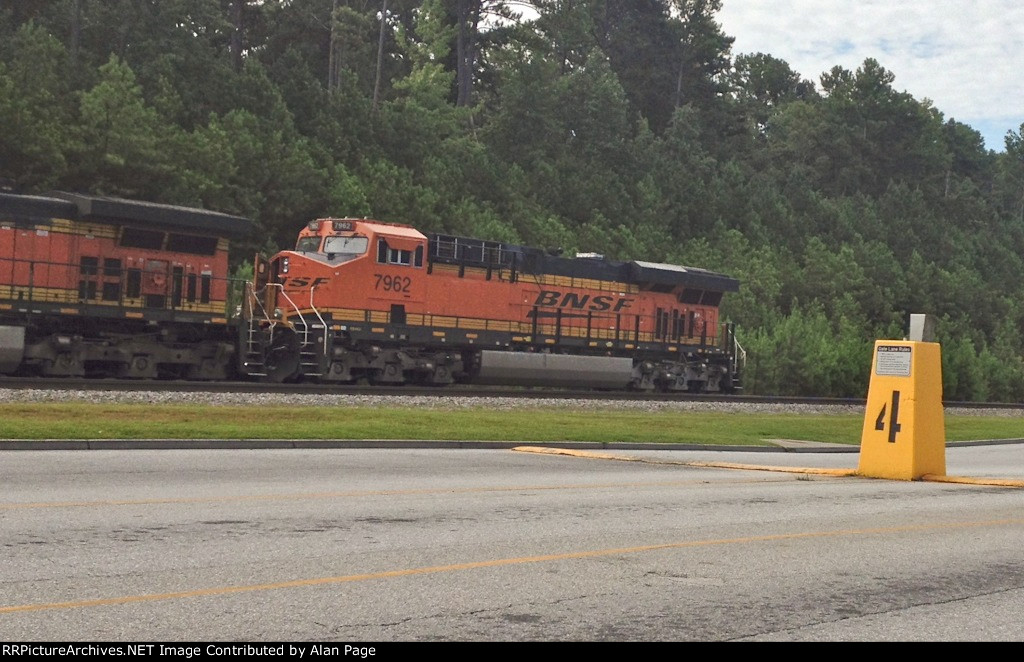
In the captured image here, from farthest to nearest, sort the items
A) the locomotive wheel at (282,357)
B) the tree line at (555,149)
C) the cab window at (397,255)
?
the tree line at (555,149) → the cab window at (397,255) → the locomotive wheel at (282,357)

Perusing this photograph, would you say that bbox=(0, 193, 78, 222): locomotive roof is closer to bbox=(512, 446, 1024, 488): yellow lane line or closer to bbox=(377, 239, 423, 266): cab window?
bbox=(377, 239, 423, 266): cab window

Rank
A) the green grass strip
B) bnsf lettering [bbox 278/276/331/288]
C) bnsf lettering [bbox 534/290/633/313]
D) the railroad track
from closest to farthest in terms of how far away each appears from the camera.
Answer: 1. the green grass strip
2. the railroad track
3. bnsf lettering [bbox 278/276/331/288]
4. bnsf lettering [bbox 534/290/633/313]

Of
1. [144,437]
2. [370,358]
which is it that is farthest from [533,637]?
[370,358]

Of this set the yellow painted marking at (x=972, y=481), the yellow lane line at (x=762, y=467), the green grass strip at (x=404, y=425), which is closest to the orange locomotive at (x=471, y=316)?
the green grass strip at (x=404, y=425)

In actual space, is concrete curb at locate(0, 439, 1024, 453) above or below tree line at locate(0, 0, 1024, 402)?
below

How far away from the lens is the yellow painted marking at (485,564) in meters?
6.96

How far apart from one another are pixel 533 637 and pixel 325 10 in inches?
3045

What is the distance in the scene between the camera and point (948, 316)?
266 ft

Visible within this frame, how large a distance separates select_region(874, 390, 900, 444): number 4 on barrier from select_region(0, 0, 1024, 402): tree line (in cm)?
3124

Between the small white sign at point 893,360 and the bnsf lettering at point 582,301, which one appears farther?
the bnsf lettering at point 582,301

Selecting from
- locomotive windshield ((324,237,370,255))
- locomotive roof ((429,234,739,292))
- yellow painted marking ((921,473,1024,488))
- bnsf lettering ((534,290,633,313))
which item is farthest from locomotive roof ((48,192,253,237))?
yellow painted marking ((921,473,1024,488))

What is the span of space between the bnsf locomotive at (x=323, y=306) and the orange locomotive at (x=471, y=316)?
0.05 m

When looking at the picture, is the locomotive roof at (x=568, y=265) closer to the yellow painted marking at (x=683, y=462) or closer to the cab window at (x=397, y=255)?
the cab window at (x=397, y=255)

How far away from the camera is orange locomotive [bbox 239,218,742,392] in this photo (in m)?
32.7
